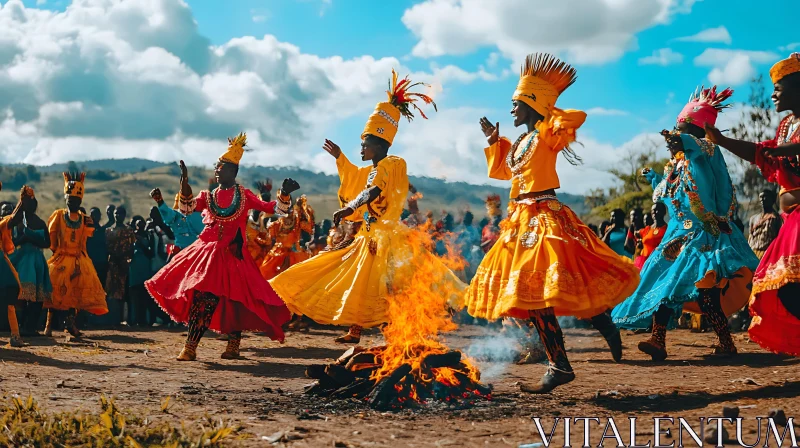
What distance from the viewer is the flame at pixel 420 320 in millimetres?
5957

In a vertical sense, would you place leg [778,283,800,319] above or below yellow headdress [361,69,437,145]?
below

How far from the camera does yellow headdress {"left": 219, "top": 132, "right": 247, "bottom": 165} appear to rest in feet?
30.5

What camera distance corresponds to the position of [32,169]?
89688 mm

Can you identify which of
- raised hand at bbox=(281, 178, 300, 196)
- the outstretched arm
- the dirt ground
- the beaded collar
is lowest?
the dirt ground

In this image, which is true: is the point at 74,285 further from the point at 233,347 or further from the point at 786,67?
the point at 786,67

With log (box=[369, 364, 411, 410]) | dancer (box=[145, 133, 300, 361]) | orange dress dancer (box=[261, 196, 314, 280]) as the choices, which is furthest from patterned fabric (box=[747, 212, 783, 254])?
log (box=[369, 364, 411, 410])

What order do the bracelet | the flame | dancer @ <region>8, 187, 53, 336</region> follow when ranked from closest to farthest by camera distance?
the flame
the bracelet
dancer @ <region>8, 187, 53, 336</region>

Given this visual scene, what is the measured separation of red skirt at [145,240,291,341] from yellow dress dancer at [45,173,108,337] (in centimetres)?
368

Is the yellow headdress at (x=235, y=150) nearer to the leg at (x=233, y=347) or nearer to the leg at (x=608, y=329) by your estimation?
the leg at (x=233, y=347)

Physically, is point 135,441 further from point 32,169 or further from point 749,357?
point 32,169

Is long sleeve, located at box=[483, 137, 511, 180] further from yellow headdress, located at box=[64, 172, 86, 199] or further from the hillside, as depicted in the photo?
the hillside

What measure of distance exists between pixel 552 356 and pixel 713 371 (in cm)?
234

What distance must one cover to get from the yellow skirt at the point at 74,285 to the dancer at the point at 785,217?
9853 millimetres

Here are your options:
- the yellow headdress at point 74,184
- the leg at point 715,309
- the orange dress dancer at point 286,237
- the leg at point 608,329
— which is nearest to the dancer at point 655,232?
the leg at point 715,309
